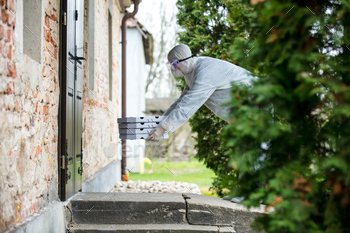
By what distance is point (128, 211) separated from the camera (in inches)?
128

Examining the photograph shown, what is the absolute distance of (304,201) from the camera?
1.33 metres

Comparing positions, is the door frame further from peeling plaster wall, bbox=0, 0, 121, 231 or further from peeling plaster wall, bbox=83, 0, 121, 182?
peeling plaster wall, bbox=83, 0, 121, 182

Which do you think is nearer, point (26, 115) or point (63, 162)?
point (26, 115)

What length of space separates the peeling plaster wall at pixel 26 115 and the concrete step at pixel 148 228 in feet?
1.30

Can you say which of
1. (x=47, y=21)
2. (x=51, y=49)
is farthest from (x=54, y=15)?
(x=51, y=49)

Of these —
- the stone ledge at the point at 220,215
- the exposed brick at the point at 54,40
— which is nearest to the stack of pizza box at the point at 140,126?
the stone ledge at the point at 220,215

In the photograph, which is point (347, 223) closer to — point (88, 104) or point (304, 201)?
point (304, 201)

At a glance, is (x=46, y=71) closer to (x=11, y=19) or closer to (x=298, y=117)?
(x=11, y=19)

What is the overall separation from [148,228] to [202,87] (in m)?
1.41

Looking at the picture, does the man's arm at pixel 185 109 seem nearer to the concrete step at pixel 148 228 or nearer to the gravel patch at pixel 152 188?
the concrete step at pixel 148 228

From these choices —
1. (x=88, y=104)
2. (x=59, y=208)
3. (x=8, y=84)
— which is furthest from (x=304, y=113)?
(x=88, y=104)

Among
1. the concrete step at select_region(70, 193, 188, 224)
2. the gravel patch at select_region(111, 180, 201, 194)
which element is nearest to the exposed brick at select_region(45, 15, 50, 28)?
the concrete step at select_region(70, 193, 188, 224)

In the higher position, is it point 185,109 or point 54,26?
point 54,26

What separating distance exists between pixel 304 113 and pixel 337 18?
41 centimetres
